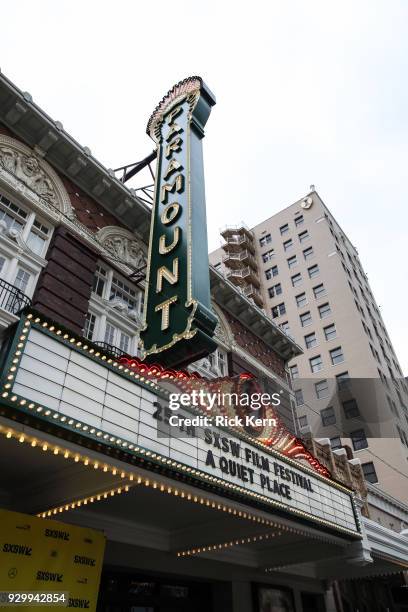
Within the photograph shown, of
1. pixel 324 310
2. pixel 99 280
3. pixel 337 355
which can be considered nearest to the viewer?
pixel 99 280

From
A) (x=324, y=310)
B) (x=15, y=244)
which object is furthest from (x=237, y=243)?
(x=15, y=244)

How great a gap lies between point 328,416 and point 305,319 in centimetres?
1245

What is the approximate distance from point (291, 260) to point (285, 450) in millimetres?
48324

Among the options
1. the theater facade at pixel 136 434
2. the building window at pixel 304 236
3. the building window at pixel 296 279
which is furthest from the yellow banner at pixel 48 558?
the building window at pixel 304 236

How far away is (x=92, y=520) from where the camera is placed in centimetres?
927

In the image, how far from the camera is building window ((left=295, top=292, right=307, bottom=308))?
52628 millimetres

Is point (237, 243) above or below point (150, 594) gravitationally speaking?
above

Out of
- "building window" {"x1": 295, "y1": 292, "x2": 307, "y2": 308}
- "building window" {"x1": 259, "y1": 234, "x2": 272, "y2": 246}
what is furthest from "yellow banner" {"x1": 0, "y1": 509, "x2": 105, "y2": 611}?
"building window" {"x1": 259, "y1": 234, "x2": 272, "y2": 246}

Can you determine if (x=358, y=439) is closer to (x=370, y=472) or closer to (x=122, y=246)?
(x=370, y=472)

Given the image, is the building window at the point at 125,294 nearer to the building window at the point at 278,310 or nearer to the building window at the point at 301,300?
the building window at the point at 301,300

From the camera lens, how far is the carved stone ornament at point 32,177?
14164 millimetres

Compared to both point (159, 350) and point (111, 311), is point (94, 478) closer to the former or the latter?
point (159, 350)

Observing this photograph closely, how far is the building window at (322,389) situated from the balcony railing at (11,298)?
→ 36850mm

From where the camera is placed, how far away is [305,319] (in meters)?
51.2
